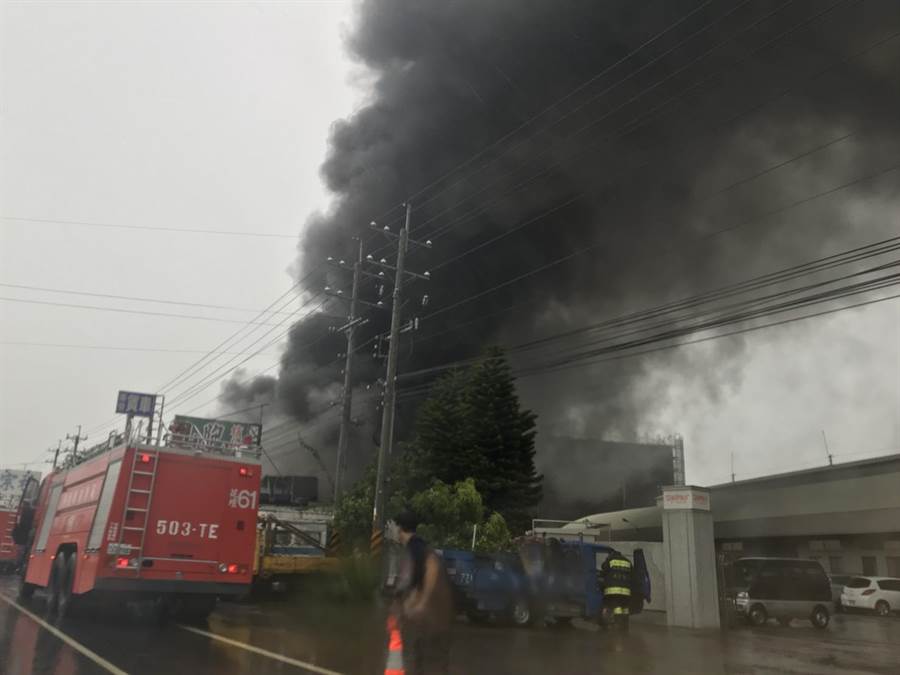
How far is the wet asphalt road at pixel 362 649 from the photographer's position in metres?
7.02

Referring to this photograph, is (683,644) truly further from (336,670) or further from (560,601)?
(336,670)

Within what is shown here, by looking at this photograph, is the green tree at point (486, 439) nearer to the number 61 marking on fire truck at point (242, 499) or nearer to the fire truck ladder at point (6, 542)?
the number 61 marking on fire truck at point (242, 499)

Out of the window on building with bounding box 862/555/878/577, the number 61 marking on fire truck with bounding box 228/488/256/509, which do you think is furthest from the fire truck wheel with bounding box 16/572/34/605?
the window on building with bounding box 862/555/878/577

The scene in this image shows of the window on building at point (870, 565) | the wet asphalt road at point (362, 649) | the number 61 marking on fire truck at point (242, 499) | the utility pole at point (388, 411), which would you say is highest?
the utility pole at point (388, 411)

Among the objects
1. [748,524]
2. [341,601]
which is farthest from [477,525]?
[748,524]

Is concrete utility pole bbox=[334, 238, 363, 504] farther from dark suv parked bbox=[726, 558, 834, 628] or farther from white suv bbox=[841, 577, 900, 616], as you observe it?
white suv bbox=[841, 577, 900, 616]

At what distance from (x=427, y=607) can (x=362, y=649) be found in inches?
185

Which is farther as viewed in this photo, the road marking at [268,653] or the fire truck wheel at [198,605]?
the fire truck wheel at [198,605]

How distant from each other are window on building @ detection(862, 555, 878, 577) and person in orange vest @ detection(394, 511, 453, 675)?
32.0 m

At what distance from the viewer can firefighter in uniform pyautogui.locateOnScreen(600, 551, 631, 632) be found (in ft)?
40.7

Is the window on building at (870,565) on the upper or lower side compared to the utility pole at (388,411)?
lower

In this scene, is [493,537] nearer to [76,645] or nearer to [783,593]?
[783,593]

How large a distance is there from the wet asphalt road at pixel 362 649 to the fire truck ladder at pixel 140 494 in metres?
1.21

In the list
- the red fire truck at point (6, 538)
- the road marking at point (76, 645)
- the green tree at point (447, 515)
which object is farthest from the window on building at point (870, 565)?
the red fire truck at point (6, 538)
